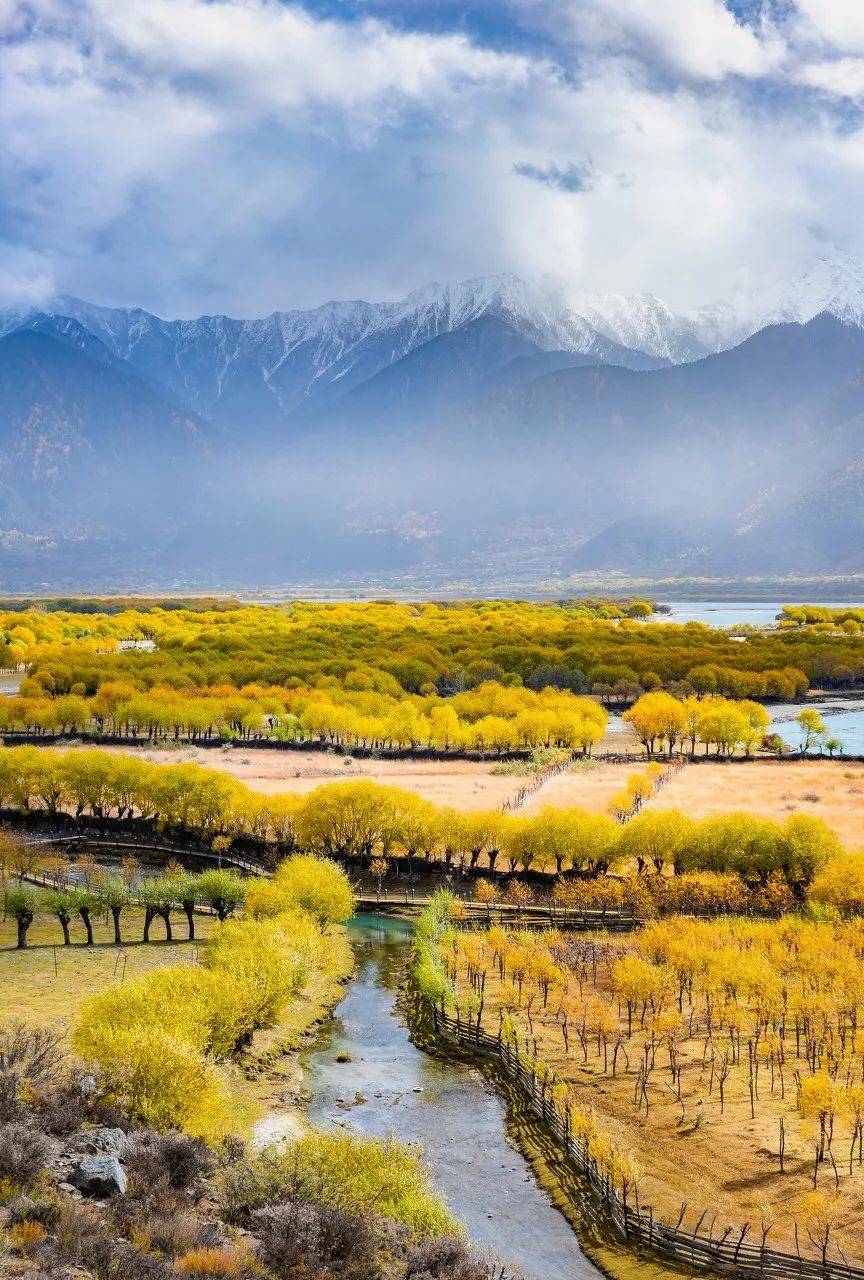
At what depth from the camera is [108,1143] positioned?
33.8 meters

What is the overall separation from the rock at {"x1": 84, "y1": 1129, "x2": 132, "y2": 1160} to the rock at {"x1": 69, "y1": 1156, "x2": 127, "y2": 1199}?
4.27 ft

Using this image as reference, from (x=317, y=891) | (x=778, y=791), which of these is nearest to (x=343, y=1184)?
(x=317, y=891)

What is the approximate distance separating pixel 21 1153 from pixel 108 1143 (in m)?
3.49

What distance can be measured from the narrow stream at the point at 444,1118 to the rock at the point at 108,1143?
417 inches

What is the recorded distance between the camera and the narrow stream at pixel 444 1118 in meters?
35.5

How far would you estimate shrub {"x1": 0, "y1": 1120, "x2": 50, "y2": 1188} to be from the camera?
30.4 m

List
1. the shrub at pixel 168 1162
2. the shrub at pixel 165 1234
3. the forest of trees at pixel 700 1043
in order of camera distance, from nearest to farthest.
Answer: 1. the shrub at pixel 165 1234
2. the shrub at pixel 168 1162
3. the forest of trees at pixel 700 1043

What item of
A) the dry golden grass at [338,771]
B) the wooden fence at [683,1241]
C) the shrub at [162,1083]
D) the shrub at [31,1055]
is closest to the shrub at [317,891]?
the shrub at [31,1055]

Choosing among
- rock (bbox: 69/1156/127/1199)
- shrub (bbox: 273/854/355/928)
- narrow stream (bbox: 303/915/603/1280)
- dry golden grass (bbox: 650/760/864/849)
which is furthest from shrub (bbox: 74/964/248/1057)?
dry golden grass (bbox: 650/760/864/849)

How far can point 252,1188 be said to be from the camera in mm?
32844

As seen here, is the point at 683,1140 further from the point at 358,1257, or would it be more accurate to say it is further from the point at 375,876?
the point at 375,876

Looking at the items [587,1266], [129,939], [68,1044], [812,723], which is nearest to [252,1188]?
[587,1266]

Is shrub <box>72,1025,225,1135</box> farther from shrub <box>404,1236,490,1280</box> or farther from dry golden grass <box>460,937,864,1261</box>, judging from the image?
dry golden grass <box>460,937,864,1261</box>

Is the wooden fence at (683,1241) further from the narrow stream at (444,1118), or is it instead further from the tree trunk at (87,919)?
the tree trunk at (87,919)
